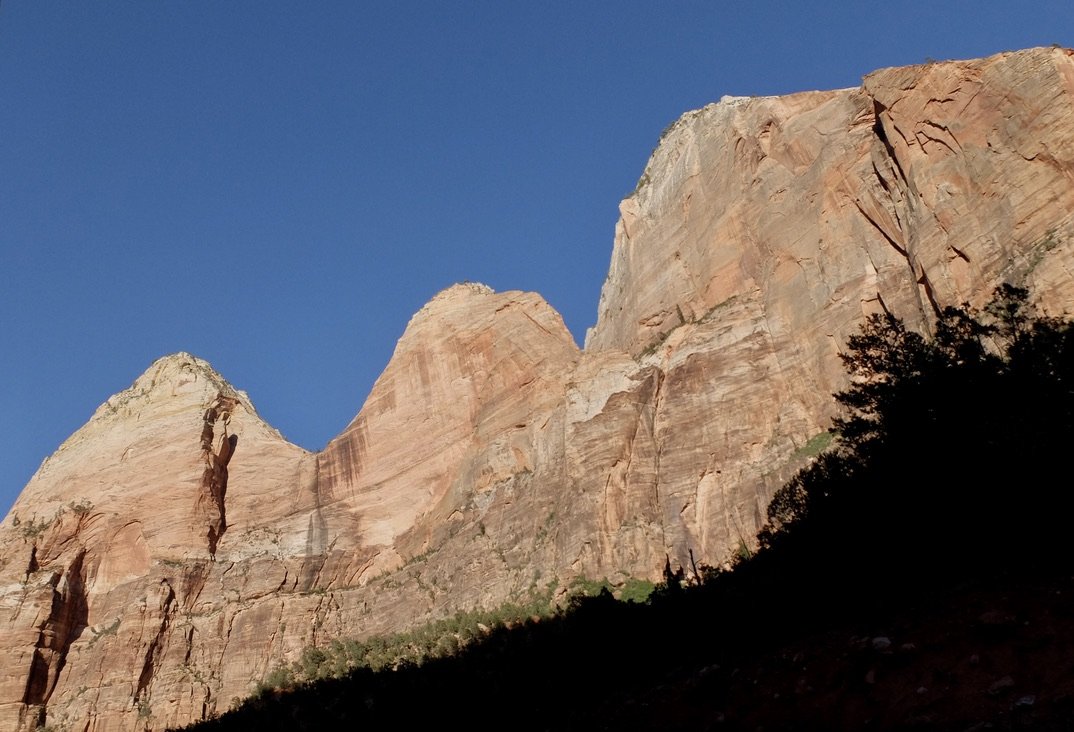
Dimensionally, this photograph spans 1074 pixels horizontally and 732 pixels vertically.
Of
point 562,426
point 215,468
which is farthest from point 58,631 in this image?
point 562,426

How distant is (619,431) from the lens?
42.8 meters

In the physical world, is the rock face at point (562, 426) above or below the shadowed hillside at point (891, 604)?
above

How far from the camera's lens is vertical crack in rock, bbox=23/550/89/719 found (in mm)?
50281

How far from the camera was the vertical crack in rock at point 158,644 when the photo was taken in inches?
1957

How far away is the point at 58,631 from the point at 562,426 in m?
36.3

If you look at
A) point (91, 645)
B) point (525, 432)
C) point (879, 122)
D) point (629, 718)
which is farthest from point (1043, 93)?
point (91, 645)

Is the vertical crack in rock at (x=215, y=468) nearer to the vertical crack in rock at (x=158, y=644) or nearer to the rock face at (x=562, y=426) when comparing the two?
the rock face at (x=562, y=426)

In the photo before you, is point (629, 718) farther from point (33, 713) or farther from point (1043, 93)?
point (33, 713)

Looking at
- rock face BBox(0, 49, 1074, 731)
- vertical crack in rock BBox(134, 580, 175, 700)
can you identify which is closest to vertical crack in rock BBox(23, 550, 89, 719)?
rock face BBox(0, 49, 1074, 731)

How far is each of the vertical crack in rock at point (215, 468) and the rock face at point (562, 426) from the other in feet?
0.56

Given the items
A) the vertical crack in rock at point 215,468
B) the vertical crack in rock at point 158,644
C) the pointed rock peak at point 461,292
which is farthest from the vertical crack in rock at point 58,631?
the pointed rock peak at point 461,292

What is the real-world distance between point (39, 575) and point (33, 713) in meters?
9.37

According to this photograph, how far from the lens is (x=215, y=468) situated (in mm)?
61781

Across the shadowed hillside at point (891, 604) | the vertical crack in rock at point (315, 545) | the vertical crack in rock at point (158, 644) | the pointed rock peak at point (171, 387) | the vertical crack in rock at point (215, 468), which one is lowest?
the shadowed hillside at point (891, 604)
